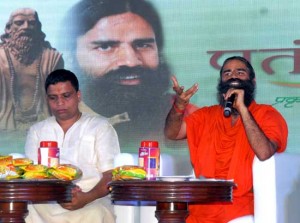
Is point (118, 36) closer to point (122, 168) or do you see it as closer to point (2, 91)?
point (2, 91)

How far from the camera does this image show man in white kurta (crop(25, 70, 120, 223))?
5.37m

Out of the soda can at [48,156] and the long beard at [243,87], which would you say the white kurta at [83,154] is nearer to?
the soda can at [48,156]

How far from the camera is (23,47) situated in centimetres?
675

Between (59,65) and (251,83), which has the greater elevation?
(59,65)

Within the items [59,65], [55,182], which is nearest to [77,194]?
[55,182]

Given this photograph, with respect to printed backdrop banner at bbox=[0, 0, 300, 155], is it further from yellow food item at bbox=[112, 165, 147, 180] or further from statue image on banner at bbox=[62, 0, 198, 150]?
yellow food item at bbox=[112, 165, 147, 180]

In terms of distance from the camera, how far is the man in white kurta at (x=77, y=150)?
5.37 metres

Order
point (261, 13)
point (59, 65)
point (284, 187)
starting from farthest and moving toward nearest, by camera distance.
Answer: point (59, 65) → point (261, 13) → point (284, 187)

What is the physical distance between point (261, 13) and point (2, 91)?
192cm

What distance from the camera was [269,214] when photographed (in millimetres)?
4906

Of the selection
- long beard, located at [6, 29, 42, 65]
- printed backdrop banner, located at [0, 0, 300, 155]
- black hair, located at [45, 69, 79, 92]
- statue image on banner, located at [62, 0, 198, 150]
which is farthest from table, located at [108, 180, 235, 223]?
long beard, located at [6, 29, 42, 65]

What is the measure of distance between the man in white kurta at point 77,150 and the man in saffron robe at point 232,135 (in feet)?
1.37

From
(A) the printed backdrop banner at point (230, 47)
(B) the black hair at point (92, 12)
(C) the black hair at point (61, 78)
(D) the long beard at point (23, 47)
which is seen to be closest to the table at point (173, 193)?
(C) the black hair at point (61, 78)

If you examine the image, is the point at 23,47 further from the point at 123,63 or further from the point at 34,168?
the point at 34,168
